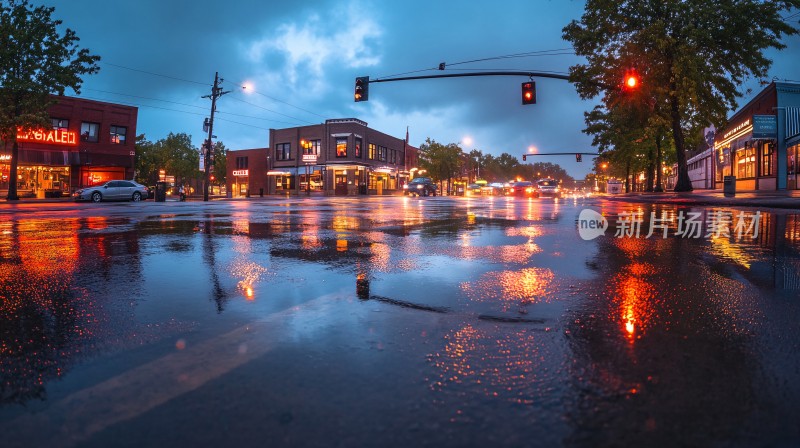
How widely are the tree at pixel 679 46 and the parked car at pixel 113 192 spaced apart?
102 feet

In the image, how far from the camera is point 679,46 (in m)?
23.3

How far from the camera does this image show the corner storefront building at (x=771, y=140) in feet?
104

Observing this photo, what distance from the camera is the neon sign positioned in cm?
3680

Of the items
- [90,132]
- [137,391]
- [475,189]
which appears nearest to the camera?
[137,391]

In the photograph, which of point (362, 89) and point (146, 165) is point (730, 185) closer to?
point (362, 89)

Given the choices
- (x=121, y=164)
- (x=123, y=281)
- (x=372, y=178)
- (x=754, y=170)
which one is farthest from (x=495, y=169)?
(x=123, y=281)

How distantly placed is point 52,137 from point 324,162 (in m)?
28.5

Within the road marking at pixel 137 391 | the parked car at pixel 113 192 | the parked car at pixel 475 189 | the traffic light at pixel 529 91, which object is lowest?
the road marking at pixel 137 391

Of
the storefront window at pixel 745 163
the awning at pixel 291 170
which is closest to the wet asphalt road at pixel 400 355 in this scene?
the storefront window at pixel 745 163

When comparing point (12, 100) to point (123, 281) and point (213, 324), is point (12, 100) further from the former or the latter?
point (213, 324)

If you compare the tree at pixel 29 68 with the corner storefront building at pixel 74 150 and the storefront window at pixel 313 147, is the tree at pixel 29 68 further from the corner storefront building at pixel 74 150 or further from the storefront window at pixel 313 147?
the storefront window at pixel 313 147

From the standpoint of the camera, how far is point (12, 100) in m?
30.4

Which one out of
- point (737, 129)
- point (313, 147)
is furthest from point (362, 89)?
point (313, 147)

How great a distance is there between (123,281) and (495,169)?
495 ft
